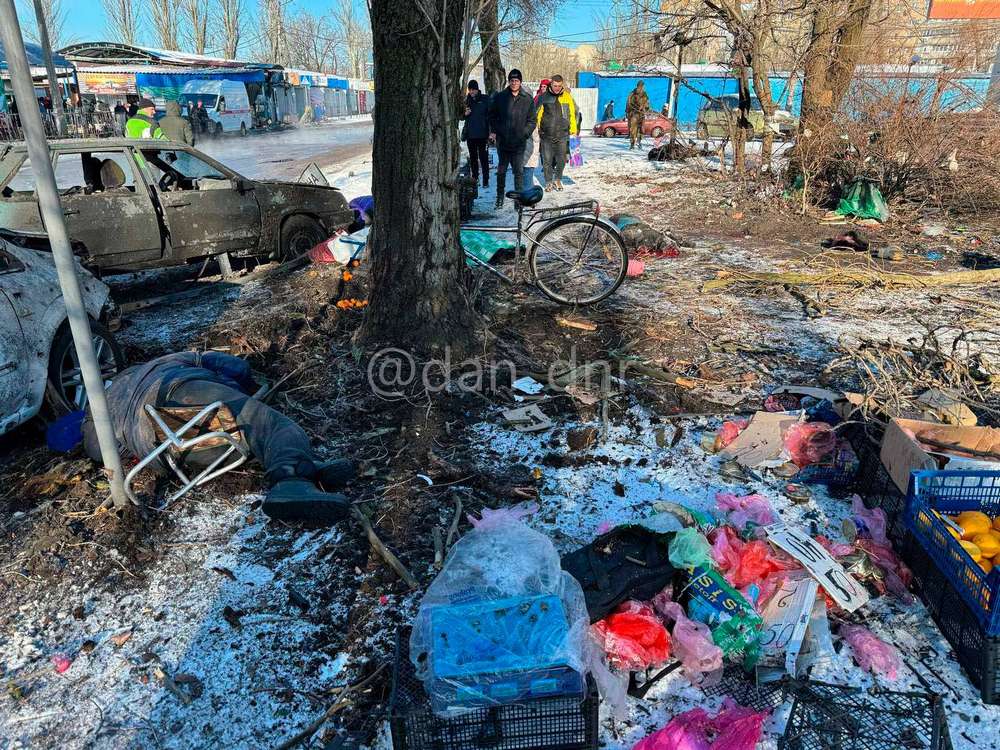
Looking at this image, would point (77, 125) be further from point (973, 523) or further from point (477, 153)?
point (973, 523)

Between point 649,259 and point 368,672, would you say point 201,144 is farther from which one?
point 368,672

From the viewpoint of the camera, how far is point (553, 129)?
1185 centimetres

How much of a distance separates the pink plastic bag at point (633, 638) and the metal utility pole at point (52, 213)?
8.29 ft

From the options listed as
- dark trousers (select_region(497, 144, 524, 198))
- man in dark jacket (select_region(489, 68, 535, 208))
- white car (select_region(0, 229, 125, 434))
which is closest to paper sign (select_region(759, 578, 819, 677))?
white car (select_region(0, 229, 125, 434))

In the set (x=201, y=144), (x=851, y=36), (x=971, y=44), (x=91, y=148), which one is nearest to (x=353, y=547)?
(x=91, y=148)

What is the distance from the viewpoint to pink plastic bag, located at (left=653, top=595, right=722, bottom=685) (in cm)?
251

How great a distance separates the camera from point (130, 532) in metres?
3.32

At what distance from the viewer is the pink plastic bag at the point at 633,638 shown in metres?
2.53

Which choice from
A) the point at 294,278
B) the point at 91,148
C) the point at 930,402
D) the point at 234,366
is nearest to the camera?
the point at 930,402

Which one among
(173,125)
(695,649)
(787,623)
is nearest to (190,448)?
(695,649)

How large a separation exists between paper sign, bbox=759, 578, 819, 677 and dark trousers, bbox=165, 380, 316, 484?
232 cm

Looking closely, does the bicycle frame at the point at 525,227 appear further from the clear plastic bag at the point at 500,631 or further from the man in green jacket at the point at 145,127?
the man in green jacket at the point at 145,127

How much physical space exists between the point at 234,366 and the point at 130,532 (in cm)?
144

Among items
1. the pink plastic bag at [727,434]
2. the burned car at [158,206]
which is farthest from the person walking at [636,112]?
the pink plastic bag at [727,434]
